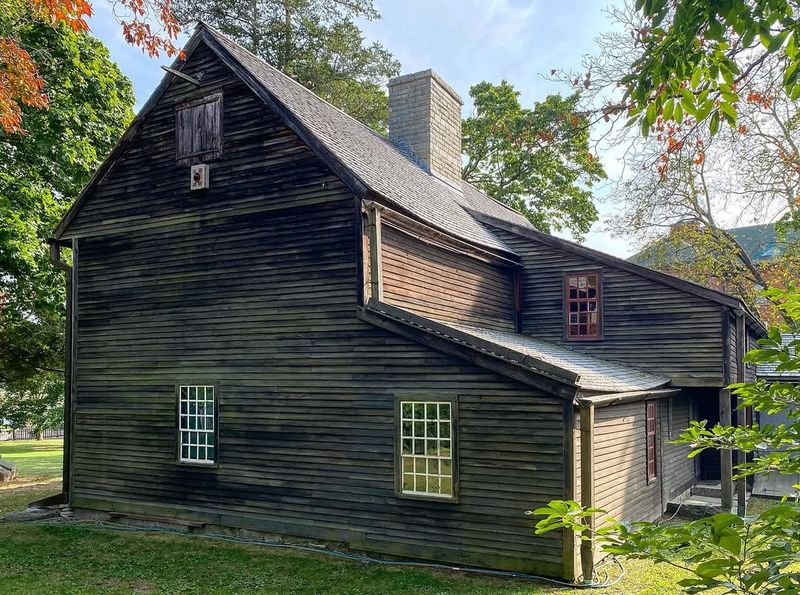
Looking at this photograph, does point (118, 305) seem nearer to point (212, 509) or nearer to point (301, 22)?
point (212, 509)

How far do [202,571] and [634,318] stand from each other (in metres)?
10.9

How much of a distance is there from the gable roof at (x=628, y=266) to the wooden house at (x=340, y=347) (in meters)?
0.08

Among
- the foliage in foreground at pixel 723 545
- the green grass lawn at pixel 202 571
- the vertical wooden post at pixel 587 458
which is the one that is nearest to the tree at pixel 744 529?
the foliage in foreground at pixel 723 545

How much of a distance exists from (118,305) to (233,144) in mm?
4576

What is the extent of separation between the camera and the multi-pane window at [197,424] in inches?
497

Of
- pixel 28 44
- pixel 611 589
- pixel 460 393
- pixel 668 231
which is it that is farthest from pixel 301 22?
pixel 611 589

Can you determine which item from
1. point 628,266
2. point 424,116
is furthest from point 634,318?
point 424,116

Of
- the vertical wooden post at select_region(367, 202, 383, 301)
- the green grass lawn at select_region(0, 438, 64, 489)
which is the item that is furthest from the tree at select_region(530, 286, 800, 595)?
the green grass lawn at select_region(0, 438, 64, 489)

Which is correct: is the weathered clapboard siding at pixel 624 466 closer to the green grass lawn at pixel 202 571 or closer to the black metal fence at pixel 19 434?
the green grass lawn at pixel 202 571

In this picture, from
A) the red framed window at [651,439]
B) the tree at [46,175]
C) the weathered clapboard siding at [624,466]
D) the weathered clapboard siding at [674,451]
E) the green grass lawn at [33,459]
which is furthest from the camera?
the green grass lawn at [33,459]

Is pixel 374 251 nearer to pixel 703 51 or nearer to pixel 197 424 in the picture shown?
pixel 197 424

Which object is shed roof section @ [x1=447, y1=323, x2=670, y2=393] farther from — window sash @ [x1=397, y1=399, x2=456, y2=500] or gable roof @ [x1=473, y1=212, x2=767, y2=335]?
gable roof @ [x1=473, y1=212, x2=767, y2=335]

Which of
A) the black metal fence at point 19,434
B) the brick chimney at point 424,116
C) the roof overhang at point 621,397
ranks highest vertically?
the brick chimney at point 424,116

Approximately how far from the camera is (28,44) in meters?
18.3
